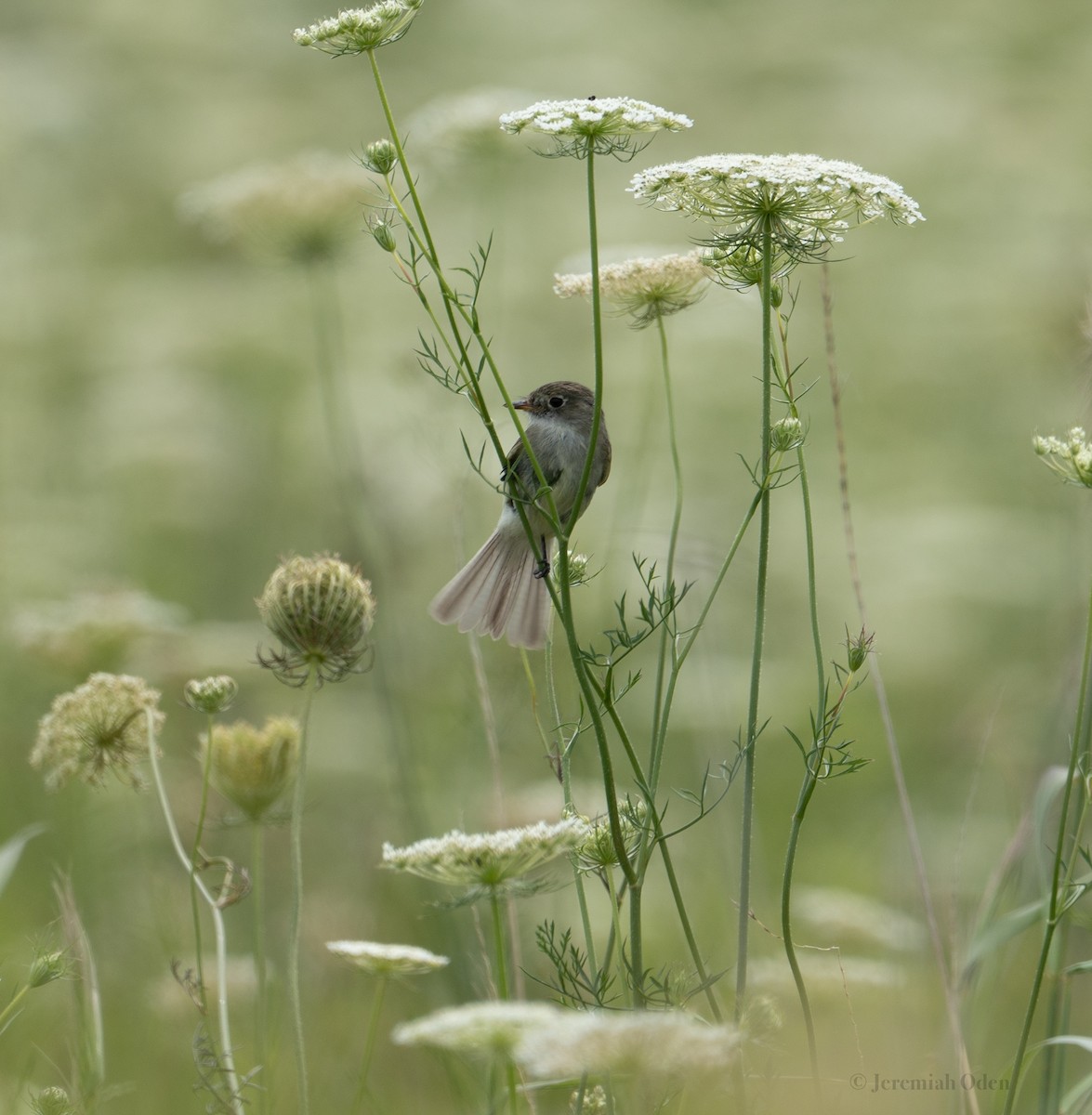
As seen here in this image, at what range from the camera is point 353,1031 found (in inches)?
172

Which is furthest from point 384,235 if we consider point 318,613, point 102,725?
point 102,725

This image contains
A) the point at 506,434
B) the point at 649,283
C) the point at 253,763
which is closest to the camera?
the point at 253,763

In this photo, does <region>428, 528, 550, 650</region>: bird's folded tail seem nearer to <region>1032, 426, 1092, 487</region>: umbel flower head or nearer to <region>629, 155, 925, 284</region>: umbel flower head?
<region>629, 155, 925, 284</region>: umbel flower head

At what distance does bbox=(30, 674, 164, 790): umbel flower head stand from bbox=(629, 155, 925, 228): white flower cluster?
1488 millimetres

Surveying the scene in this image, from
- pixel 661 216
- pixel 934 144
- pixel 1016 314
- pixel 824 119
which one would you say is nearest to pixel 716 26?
pixel 824 119

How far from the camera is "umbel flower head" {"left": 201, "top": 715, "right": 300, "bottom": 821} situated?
9.19 feet

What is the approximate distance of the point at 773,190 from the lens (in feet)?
7.70

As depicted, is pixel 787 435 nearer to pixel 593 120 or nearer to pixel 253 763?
pixel 593 120

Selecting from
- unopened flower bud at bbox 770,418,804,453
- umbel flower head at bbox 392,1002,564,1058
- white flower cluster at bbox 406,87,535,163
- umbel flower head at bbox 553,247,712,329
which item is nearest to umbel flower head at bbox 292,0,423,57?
umbel flower head at bbox 553,247,712,329

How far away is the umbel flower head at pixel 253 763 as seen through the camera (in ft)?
9.19

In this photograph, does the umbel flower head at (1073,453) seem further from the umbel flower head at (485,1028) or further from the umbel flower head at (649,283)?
the umbel flower head at (485,1028)

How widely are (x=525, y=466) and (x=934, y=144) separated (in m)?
8.89

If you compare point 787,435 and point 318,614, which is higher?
point 787,435

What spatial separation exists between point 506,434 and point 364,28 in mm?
3620
